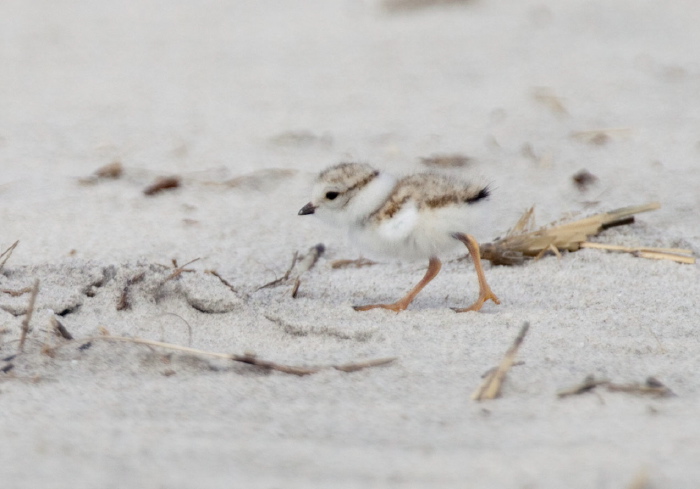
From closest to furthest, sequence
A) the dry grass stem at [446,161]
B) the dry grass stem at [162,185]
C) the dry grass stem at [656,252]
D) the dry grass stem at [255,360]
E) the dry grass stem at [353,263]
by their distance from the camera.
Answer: the dry grass stem at [255,360] < the dry grass stem at [656,252] < the dry grass stem at [353,263] < the dry grass stem at [162,185] < the dry grass stem at [446,161]

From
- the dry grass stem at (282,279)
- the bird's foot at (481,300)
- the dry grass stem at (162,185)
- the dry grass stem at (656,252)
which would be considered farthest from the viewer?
the dry grass stem at (162,185)

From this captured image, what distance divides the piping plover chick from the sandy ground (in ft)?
0.70

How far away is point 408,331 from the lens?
288 cm

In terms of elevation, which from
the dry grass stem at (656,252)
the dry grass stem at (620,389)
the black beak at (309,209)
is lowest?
the dry grass stem at (656,252)

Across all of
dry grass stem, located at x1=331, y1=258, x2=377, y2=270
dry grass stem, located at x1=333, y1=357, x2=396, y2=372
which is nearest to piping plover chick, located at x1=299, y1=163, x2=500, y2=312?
dry grass stem, located at x1=331, y1=258, x2=377, y2=270

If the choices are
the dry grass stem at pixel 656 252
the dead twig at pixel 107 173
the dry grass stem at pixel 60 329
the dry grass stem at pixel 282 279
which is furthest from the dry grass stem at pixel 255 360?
the dead twig at pixel 107 173

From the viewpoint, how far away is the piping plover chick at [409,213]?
315cm

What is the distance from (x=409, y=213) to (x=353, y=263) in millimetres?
784

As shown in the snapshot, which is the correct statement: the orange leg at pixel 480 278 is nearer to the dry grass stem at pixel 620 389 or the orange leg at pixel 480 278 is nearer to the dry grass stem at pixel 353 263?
the dry grass stem at pixel 353 263

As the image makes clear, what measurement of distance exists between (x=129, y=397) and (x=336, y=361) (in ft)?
1.86

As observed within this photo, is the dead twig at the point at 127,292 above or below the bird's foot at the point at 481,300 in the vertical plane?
above

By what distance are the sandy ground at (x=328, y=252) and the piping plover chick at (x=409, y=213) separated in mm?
213

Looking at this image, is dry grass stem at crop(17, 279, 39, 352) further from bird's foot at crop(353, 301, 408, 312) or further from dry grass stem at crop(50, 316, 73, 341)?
bird's foot at crop(353, 301, 408, 312)

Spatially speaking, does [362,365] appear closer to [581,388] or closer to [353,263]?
[581,388]
